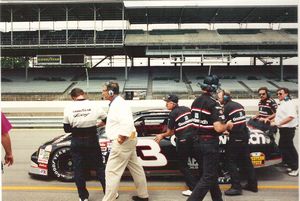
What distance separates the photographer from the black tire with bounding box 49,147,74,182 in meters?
5.70

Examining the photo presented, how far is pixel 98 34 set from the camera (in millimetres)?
35125

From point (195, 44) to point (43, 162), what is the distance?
1089 inches

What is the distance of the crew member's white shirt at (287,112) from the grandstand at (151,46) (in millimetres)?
21388

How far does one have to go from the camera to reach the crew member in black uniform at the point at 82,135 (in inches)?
184

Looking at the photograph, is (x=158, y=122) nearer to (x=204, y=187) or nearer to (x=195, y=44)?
(x=204, y=187)

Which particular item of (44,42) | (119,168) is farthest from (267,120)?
(44,42)

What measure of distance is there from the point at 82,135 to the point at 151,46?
29.3 meters

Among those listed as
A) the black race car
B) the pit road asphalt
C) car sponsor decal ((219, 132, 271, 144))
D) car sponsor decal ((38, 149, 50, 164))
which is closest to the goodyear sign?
the pit road asphalt

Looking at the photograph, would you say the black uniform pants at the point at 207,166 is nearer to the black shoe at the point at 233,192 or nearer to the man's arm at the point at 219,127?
the man's arm at the point at 219,127

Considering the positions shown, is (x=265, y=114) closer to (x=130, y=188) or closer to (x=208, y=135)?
(x=208, y=135)

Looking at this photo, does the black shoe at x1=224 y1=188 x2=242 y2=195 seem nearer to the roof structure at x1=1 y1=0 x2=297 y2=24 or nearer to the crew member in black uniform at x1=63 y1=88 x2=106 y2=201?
the crew member in black uniform at x1=63 y1=88 x2=106 y2=201

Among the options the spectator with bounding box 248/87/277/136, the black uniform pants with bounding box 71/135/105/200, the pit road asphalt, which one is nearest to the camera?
the black uniform pants with bounding box 71/135/105/200

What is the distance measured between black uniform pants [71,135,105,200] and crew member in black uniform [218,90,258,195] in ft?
6.41

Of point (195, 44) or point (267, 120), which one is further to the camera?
point (195, 44)
